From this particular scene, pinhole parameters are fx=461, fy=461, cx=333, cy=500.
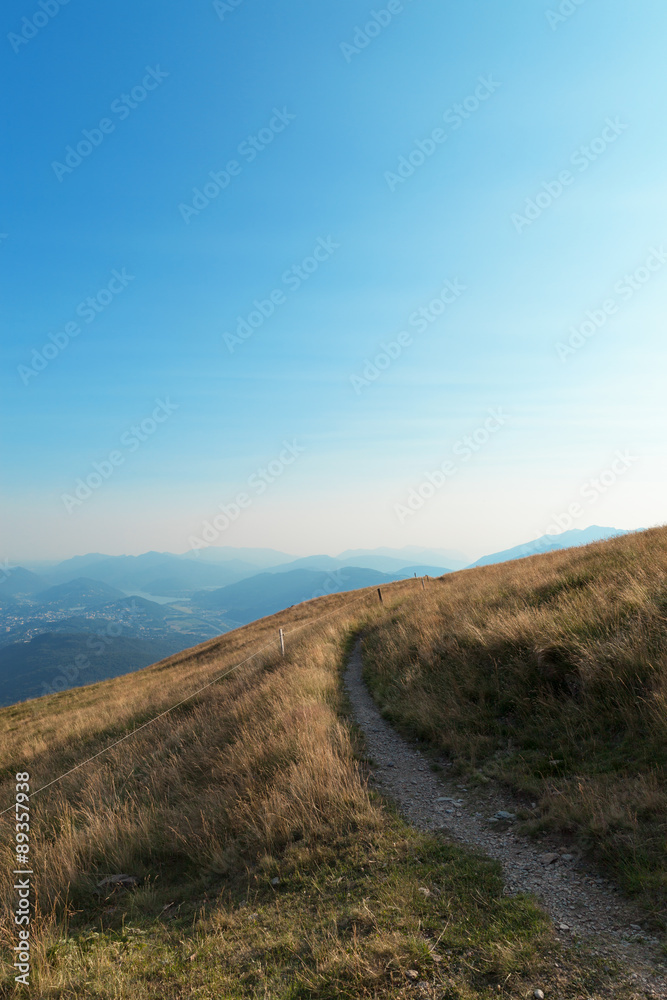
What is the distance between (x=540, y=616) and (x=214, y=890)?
6.68m

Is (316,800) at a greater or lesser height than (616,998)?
greater

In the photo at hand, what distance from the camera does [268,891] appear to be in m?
5.11

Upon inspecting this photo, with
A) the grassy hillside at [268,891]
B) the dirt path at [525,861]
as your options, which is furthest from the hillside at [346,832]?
the dirt path at [525,861]

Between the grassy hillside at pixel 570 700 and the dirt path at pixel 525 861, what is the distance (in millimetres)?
247

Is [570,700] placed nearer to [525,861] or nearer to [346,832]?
[525,861]

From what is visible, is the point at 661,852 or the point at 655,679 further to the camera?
the point at 655,679

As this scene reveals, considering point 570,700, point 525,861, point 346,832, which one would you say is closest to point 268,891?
point 346,832

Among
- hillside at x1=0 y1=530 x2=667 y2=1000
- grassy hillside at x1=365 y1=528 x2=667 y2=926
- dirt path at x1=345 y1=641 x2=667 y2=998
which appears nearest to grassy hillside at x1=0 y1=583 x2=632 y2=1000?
hillside at x1=0 y1=530 x2=667 y2=1000

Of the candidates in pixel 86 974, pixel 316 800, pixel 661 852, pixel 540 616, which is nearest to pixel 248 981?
pixel 86 974

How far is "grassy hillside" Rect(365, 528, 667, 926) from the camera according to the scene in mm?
4703

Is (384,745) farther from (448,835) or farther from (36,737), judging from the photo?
(36,737)

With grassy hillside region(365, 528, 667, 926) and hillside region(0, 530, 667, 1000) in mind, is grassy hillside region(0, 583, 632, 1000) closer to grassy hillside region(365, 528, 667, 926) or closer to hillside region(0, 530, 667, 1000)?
hillside region(0, 530, 667, 1000)

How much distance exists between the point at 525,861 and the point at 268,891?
2791mm

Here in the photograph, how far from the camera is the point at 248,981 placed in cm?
394
